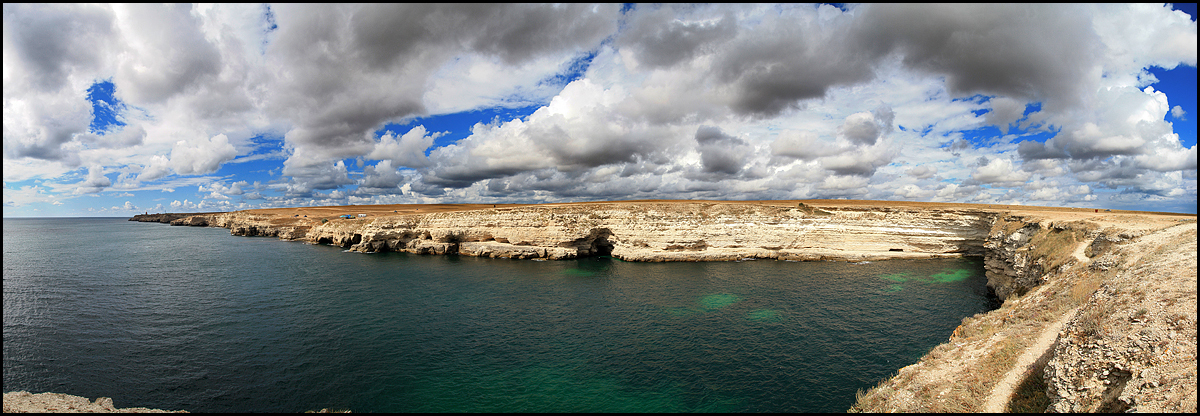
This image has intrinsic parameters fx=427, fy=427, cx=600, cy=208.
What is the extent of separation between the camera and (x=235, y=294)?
31.4m

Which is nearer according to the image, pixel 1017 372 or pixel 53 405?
pixel 53 405

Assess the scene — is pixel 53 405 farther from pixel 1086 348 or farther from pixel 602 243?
pixel 602 243

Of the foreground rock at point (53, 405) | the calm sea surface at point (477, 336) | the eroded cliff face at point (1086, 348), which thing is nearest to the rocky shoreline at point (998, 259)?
the eroded cliff face at point (1086, 348)

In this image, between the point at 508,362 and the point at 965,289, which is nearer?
the point at 508,362

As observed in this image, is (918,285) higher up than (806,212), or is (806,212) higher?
(806,212)

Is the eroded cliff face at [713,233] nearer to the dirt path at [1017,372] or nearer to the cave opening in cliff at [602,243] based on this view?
the cave opening in cliff at [602,243]

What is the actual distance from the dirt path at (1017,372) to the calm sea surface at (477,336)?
14.5 feet

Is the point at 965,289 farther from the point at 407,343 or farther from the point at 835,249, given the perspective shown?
the point at 407,343

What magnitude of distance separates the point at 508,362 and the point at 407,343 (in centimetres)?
589

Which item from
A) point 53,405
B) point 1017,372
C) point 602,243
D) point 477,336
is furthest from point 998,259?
point 53,405

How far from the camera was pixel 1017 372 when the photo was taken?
487 inches

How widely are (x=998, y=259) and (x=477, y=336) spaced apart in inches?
1491

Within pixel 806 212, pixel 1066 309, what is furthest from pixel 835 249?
pixel 1066 309

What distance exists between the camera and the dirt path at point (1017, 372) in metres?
11.4
